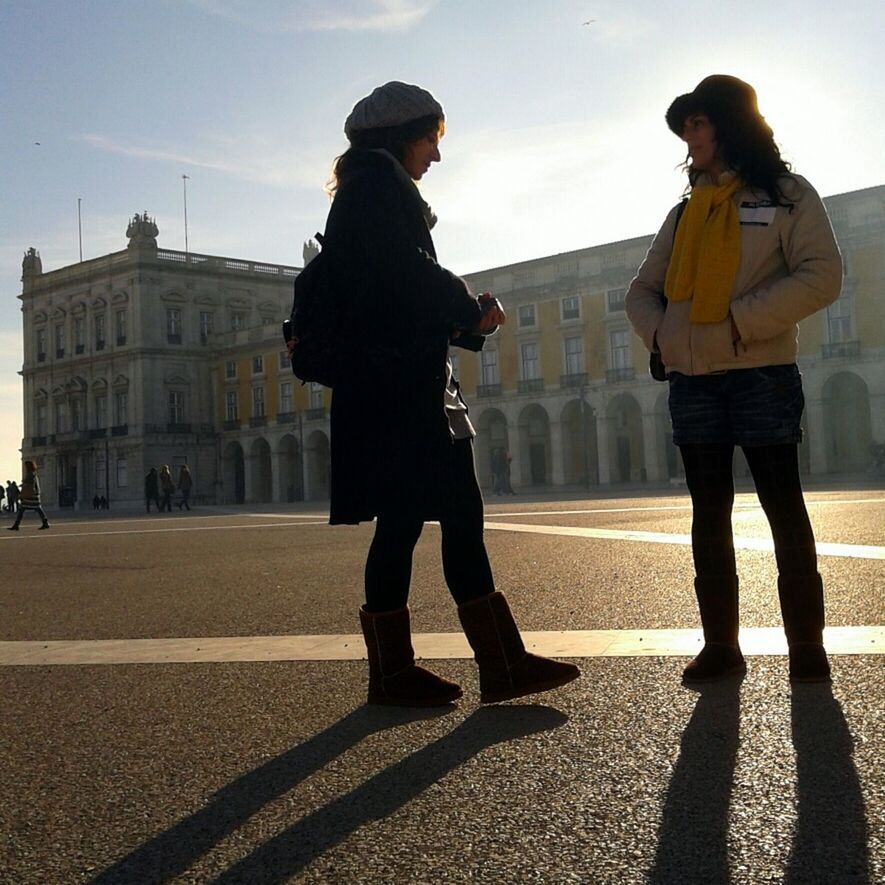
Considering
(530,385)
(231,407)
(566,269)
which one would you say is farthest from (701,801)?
(231,407)

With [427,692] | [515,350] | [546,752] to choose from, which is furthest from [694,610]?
[515,350]

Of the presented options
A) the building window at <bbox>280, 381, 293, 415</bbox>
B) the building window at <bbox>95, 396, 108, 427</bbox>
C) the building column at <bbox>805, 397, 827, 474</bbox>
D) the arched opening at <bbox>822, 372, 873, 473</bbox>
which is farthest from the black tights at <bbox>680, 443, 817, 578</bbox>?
the building window at <bbox>95, 396, 108, 427</bbox>

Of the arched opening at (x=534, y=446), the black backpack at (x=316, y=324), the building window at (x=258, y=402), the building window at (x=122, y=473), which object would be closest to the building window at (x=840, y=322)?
the arched opening at (x=534, y=446)

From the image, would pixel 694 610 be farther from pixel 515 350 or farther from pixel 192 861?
pixel 515 350

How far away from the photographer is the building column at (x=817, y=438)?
35969 millimetres

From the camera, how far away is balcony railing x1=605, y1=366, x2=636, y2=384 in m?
41.2

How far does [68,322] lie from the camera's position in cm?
6531

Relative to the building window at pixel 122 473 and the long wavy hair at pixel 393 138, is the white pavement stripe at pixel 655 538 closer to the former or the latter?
the long wavy hair at pixel 393 138

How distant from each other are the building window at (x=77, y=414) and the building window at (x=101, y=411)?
1.48 meters

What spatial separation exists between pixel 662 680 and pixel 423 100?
1.66 meters

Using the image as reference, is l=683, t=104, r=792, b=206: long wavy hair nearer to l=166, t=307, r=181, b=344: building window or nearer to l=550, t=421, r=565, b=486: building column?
l=550, t=421, r=565, b=486: building column

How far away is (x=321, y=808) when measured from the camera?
1979 millimetres

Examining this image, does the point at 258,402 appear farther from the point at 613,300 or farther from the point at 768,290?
the point at 768,290

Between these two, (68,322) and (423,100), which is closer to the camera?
(423,100)
